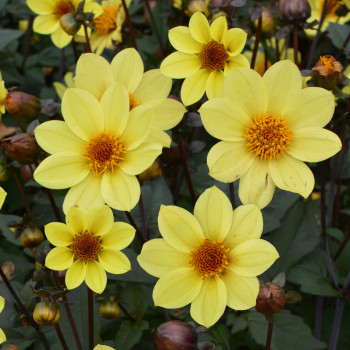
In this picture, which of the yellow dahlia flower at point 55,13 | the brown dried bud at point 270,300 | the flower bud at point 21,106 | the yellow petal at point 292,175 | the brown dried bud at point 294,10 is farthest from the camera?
the yellow dahlia flower at point 55,13

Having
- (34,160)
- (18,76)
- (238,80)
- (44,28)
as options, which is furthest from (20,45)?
(238,80)

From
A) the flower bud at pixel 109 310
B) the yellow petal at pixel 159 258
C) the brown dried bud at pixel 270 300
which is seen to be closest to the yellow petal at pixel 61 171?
the yellow petal at pixel 159 258

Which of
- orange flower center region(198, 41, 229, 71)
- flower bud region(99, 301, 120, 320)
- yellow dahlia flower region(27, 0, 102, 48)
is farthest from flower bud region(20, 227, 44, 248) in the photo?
yellow dahlia flower region(27, 0, 102, 48)

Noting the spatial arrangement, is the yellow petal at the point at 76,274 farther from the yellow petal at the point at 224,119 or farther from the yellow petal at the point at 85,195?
the yellow petal at the point at 224,119

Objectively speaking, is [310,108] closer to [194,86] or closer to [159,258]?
[194,86]

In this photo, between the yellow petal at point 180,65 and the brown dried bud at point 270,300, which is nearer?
the brown dried bud at point 270,300

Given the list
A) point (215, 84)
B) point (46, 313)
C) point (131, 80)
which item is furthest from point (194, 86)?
point (46, 313)

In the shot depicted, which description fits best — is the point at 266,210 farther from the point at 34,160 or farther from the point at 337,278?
the point at 34,160
